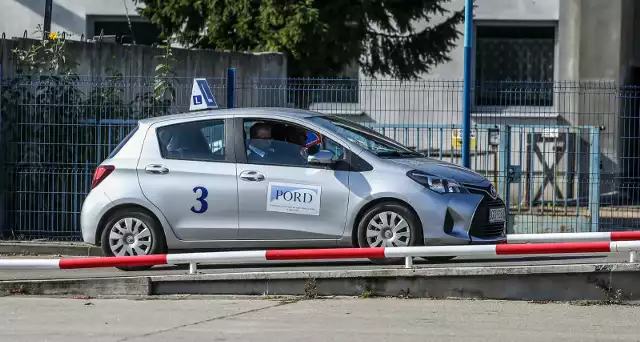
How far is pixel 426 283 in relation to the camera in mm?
10281

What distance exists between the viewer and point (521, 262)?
10.9 m

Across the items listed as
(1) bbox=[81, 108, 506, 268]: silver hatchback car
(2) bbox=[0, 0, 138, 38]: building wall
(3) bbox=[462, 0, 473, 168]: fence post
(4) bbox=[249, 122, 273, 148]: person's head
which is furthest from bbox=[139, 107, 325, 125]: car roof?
(2) bbox=[0, 0, 138, 38]: building wall

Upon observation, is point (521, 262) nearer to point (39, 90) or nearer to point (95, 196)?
point (95, 196)

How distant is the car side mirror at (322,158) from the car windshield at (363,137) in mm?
324

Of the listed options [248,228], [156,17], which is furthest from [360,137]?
[156,17]

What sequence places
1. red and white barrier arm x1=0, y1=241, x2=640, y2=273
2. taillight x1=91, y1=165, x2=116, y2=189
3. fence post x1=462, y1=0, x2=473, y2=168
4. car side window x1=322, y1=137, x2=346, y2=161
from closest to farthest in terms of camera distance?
red and white barrier arm x1=0, y1=241, x2=640, y2=273
car side window x1=322, y1=137, x2=346, y2=161
taillight x1=91, y1=165, x2=116, y2=189
fence post x1=462, y1=0, x2=473, y2=168

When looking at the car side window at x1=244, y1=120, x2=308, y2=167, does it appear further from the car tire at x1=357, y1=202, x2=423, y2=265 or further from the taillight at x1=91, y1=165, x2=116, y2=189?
the taillight at x1=91, y1=165, x2=116, y2=189

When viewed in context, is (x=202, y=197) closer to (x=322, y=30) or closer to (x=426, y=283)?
(x=426, y=283)

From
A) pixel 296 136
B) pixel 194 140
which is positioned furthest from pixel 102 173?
pixel 296 136

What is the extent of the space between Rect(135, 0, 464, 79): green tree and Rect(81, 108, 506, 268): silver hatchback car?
6.26m

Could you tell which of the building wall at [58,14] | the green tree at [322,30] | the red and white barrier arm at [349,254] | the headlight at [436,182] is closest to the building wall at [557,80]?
the green tree at [322,30]

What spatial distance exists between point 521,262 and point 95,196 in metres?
Result: 4.19

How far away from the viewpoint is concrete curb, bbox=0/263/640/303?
10.1 metres

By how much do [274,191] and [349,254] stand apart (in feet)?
4.55
